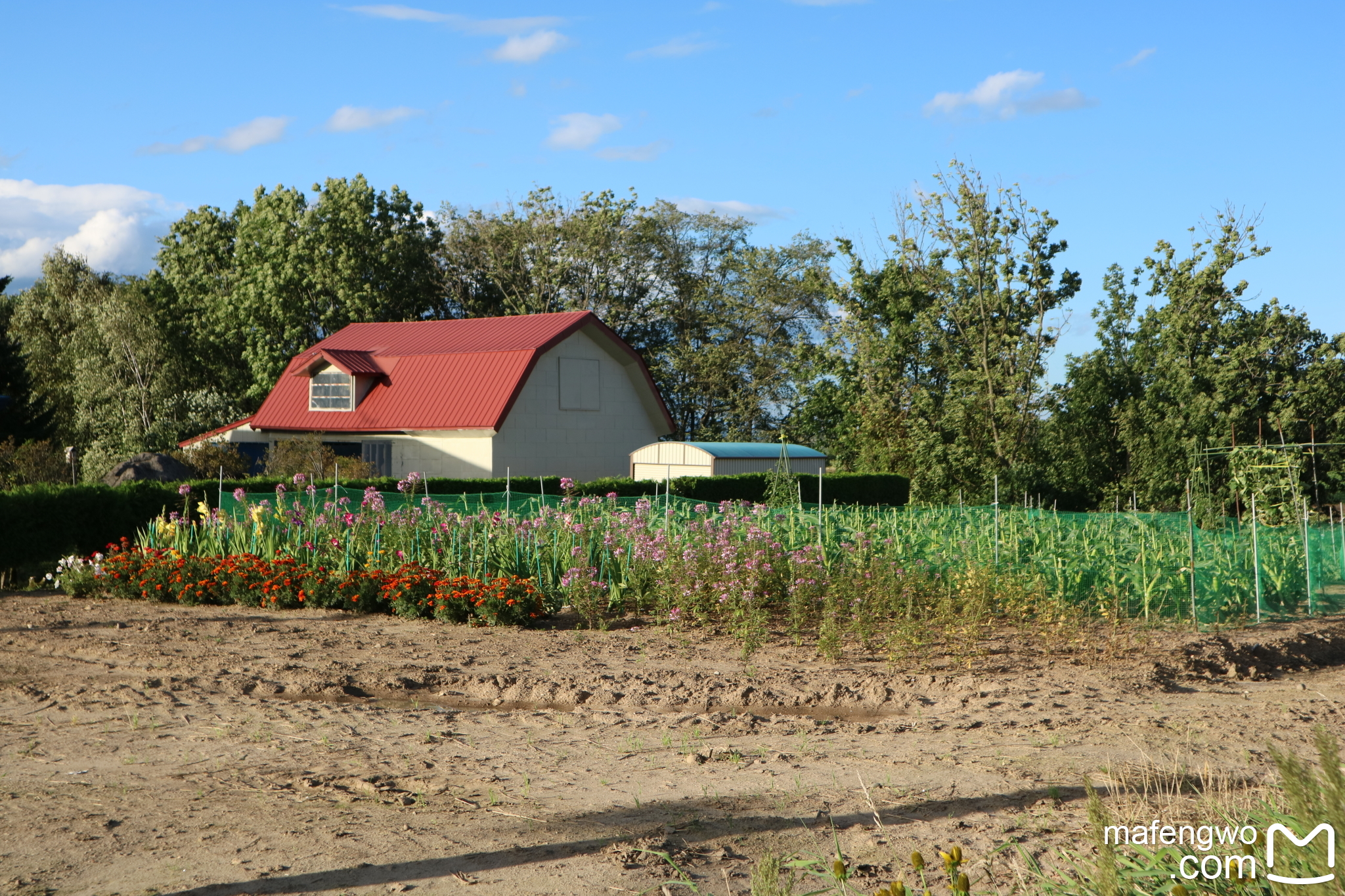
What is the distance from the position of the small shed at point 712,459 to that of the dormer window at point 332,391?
791cm

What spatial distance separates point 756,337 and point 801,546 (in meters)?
29.6

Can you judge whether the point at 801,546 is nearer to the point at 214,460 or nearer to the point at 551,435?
the point at 551,435

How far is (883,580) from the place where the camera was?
30.6 feet

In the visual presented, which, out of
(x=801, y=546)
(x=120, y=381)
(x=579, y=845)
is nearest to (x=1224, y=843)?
(x=579, y=845)

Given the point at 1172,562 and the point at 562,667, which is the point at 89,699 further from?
the point at 1172,562

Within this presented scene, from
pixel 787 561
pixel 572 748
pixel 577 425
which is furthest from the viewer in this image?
pixel 577 425

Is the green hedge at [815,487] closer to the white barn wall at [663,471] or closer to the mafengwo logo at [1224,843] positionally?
the white barn wall at [663,471]

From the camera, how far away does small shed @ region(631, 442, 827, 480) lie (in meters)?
25.4

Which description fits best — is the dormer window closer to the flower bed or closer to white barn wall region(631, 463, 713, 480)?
white barn wall region(631, 463, 713, 480)

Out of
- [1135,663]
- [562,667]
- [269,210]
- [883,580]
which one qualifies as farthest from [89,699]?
[269,210]

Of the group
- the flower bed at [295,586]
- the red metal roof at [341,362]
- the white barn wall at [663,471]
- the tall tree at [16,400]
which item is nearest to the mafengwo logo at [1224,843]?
the flower bed at [295,586]

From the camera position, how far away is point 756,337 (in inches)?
1578

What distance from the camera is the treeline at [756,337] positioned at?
23.8 m

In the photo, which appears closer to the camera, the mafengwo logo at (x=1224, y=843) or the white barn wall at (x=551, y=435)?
the mafengwo logo at (x=1224, y=843)
